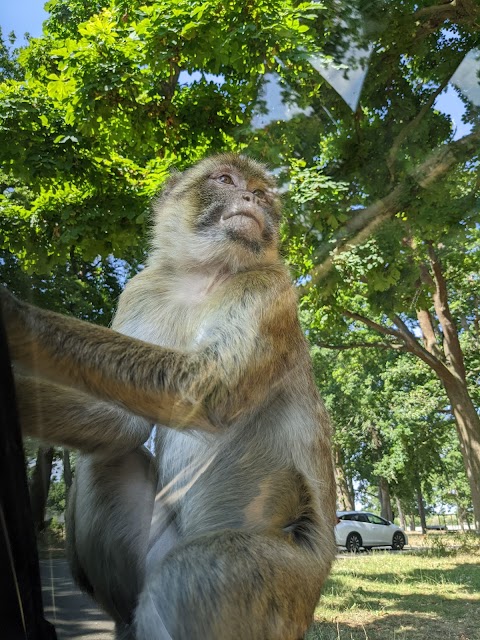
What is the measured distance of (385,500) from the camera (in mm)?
1372

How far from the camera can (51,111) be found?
3.37 ft

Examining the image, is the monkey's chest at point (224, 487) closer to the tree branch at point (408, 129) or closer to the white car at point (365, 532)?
the white car at point (365, 532)

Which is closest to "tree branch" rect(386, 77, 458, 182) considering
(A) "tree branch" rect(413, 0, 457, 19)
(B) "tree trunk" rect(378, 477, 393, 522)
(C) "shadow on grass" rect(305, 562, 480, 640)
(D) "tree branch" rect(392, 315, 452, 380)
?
(A) "tree branch" rect(413, 0, 457, 19)

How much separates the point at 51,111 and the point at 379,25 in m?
0.98

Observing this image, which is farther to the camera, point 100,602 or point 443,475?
point 443,475

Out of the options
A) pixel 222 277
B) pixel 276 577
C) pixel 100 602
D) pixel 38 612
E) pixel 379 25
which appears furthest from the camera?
pixel 222 277

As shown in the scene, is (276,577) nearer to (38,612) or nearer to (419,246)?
(38,612)

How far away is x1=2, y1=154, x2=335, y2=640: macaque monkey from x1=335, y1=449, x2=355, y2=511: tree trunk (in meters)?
0.05

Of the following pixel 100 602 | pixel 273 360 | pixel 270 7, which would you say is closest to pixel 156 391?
pixel 273 360

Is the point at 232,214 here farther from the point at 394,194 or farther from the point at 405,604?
the point at 405,604

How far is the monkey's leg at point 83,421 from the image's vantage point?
101 cm

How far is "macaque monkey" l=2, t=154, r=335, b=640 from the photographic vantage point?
3.34ft

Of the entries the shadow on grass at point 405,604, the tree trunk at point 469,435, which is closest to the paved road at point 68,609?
the shadow on grass at point 405,604

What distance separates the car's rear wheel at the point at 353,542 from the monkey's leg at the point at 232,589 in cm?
6
